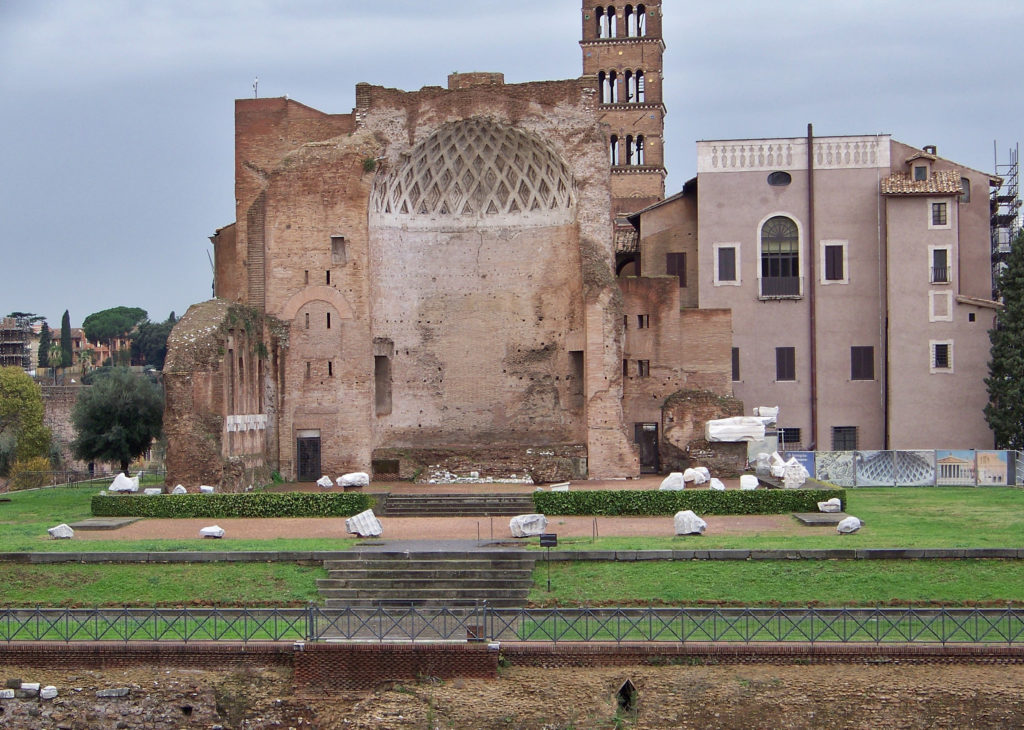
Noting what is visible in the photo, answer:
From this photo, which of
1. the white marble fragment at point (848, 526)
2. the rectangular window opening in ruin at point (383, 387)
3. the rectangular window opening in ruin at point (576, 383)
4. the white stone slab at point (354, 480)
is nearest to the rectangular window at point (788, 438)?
the rectangular window opening in ruin at point (576, 383)

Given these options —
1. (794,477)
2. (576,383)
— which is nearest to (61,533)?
(794,477)

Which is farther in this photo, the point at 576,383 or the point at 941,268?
the point at 941,268

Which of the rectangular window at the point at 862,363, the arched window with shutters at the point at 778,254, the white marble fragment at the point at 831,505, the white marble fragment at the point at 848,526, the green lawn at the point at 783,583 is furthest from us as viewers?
the arched window with shutters at the point at 778,254

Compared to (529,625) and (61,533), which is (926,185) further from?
(61,533)

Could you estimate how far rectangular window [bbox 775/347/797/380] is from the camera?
45.8 meters

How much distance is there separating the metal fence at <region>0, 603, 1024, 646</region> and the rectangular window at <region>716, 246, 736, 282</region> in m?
25.3

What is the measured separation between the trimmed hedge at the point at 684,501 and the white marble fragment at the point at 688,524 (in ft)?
13.5

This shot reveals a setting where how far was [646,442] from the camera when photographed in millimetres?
43438

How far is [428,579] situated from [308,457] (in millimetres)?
17710

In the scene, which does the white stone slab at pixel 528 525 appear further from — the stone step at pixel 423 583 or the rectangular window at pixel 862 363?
the rectangular window at pixel 862 363

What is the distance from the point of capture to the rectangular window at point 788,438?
45719mm

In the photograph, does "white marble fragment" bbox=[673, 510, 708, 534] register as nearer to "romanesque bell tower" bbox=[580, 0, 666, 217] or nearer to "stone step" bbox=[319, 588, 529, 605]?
"stone step" bbox=[319, 588, 529, 605]

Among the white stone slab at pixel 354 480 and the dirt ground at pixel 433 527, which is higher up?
the white stone slab at pixel 354 480

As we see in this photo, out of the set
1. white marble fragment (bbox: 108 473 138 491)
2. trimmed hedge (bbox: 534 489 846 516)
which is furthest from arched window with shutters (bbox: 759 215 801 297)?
white marble fragment (bbox: 108 473 138 491)
